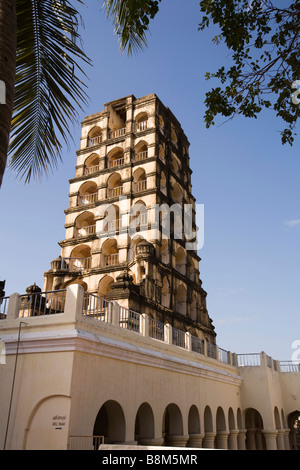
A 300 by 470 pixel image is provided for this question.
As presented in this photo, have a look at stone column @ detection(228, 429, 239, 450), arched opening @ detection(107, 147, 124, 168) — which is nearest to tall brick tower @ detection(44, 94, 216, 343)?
arched opening @ detection(107, 147, 124, 168)

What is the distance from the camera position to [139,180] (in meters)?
29.1

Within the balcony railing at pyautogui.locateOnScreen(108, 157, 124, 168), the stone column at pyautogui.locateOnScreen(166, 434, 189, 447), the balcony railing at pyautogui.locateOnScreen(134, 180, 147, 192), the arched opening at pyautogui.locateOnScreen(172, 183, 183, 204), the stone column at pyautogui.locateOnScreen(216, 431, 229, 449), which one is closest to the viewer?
the stone column at pyautogui.locateOnScreen(166, 434, 189, 447)

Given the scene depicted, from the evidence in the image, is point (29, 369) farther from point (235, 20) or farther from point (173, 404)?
point (235, 20)

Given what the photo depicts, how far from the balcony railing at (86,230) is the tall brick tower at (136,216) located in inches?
3.4

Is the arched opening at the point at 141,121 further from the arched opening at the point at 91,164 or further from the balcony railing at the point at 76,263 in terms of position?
the balcony railing at the point at 76,263

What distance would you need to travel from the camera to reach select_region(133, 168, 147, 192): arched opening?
28.4 meters

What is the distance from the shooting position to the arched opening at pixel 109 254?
1060 inches

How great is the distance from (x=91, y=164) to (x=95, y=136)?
2.83m

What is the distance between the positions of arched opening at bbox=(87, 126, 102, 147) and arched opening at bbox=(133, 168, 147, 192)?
5.70 m

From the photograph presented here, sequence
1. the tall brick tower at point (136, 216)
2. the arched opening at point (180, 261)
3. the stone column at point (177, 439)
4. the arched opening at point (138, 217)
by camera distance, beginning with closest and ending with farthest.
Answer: the stone column at point (177, 439), the tall brick tower at point (136, 216), the arched opening at point (138, 217), the arched opening at point (180, 261)

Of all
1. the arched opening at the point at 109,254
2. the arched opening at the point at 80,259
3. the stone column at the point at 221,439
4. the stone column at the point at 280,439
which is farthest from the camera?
the arched opening at the point at 80,259

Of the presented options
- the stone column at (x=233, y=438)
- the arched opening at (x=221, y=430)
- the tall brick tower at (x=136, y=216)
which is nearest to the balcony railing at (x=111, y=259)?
the tall brick tower at (x=136, y=216)

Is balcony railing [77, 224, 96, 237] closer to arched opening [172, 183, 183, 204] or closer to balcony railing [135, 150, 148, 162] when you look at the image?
balcony railing [135, 150, 148, 162]
